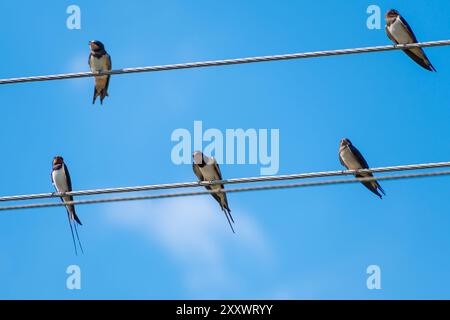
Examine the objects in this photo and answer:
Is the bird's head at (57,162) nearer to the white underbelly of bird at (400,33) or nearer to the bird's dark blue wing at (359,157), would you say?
the bird's dark blue wing at (359,157)

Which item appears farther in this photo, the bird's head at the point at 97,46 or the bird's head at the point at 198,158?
the bird's head at the point at 97,46

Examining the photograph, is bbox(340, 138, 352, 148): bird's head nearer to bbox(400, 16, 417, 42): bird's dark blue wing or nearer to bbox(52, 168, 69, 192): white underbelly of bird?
bbox(400, 16, 417, 42): bird's dark blue wing

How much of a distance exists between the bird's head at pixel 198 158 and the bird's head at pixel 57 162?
148cm

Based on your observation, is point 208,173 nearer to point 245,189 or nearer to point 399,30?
point 399,30

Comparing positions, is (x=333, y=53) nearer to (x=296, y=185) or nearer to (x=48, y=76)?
(x=296, y=185)

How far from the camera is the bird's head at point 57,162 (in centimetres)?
1239

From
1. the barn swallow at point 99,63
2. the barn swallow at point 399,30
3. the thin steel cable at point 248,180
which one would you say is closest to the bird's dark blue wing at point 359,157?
the barn swallow at point 399,30

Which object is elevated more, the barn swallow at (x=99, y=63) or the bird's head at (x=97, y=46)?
the bird's head at (x=97, y=46)

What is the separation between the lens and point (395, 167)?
24.2 ft

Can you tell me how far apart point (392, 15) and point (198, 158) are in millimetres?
2831

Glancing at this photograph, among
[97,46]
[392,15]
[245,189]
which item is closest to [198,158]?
[97,46]

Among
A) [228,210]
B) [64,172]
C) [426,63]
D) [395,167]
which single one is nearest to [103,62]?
[64,172]

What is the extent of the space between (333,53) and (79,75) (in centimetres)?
186

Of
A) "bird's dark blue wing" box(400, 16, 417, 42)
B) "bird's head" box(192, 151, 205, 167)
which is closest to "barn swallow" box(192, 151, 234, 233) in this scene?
"bird's head" box(192, 151, 205, 167)
